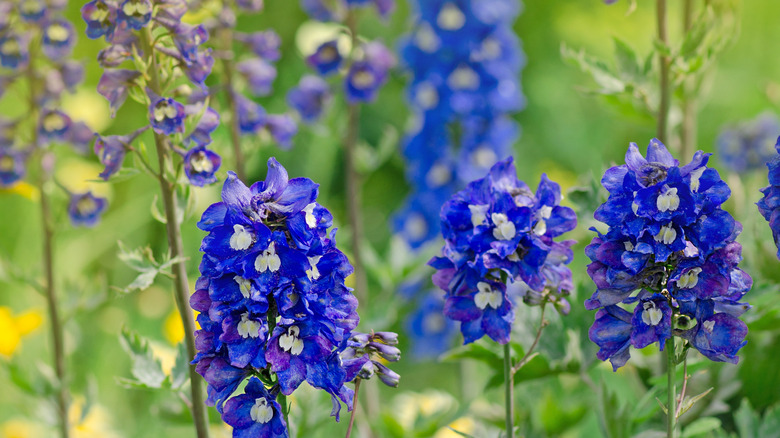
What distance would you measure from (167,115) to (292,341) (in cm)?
61

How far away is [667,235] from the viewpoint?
1.43 metres

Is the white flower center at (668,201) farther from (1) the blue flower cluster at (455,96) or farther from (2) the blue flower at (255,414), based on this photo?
(1) the blue flower cluster at (455,96)

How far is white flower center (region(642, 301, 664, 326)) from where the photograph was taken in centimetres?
147

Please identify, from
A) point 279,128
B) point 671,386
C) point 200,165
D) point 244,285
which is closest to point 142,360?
point 200,165

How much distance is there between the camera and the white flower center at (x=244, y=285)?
140 centimetres

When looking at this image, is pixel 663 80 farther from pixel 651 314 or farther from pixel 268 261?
pixel 268 261

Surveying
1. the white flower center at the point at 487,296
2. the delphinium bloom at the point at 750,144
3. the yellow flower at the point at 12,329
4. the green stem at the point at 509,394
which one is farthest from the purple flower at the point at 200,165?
the delphinium bloom at the point at 750,144

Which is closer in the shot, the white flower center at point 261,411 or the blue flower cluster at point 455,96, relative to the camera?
the white flower center at point 261,411

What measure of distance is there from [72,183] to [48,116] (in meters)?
2.03

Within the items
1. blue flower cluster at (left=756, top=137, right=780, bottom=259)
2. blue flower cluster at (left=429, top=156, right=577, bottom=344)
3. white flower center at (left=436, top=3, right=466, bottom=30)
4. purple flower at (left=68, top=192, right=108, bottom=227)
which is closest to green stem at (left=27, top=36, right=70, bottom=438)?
purple flower at (left=68, top=192, right=108, bottom=227)

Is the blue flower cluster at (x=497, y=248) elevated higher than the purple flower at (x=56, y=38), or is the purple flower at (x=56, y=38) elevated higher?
the purple flower at (x=56, y=38)

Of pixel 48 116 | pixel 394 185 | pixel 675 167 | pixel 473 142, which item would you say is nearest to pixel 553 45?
pixel 394 185

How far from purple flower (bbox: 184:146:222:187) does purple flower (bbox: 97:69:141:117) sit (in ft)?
0.63

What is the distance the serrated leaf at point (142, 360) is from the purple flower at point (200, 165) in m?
0.39
